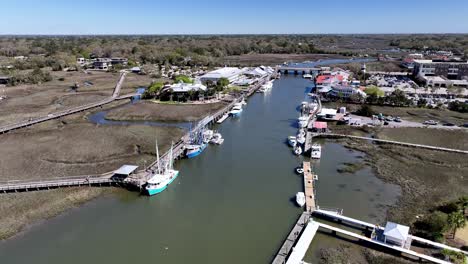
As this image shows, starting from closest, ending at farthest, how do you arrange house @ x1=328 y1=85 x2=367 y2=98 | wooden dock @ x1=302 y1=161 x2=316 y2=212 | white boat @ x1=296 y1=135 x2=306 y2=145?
wooden dock @ x1=302 y1=161 x2=316 y2=212, white boat @ x1=296 y1=135 x2=306 y2=145, house @ x1=328 y1=85 x2=367 y2=98

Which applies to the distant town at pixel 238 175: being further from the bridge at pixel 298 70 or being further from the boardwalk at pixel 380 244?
the bridge at pixel 298 70

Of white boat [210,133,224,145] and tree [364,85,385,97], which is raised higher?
tree [364,85,385,97]

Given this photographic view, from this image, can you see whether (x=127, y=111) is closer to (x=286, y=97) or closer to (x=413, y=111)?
(x=286, y=97)

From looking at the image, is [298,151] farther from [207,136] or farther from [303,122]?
[207,136]

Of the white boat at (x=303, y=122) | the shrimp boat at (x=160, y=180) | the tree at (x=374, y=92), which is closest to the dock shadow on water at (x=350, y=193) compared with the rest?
the white boat at (x=303, y=122)

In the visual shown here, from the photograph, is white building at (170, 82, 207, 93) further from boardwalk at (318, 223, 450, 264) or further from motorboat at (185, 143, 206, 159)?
boardwalk at (318, 223, 450, 264)

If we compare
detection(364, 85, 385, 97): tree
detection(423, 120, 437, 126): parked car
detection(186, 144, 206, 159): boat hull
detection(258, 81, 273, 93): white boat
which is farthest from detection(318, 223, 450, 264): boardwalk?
detection(258, 81, 273, 93): white boat

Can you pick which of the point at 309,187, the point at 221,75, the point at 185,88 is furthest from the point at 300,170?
the point at 221,75
